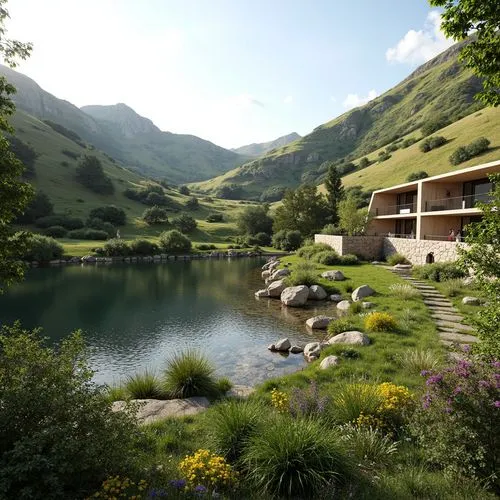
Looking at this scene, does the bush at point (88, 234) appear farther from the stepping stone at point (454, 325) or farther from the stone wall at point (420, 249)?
the stepping stone at point (454, 325)

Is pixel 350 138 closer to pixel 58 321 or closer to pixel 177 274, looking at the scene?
pixel 177 274

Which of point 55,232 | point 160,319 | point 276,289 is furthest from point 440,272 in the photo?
point 55,232

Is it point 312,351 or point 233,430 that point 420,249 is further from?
point 233,430

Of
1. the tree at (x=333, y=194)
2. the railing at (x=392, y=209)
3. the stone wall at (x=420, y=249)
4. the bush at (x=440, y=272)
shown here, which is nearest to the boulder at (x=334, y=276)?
the bush at (x=440, y=272)

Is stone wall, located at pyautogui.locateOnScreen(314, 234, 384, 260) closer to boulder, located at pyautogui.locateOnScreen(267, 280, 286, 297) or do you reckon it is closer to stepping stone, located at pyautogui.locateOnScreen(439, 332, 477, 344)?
boulder, located at pyautogui.locateOnScreen(267, 280, 286, 297)

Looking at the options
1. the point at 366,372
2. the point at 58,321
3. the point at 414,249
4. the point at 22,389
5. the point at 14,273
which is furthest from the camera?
the point at 414,249

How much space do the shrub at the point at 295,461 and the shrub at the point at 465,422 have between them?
4.84 feet

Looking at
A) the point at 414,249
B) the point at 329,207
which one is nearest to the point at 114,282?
the point at 414,249

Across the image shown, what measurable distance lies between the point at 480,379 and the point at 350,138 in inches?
8319

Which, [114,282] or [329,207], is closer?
[114,282]

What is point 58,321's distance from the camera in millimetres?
22141

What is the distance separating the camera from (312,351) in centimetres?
1444

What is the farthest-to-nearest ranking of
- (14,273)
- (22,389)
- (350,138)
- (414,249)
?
(350,138)
(414,249)
(14,273)
(22,389)

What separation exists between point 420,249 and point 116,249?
152 feet
